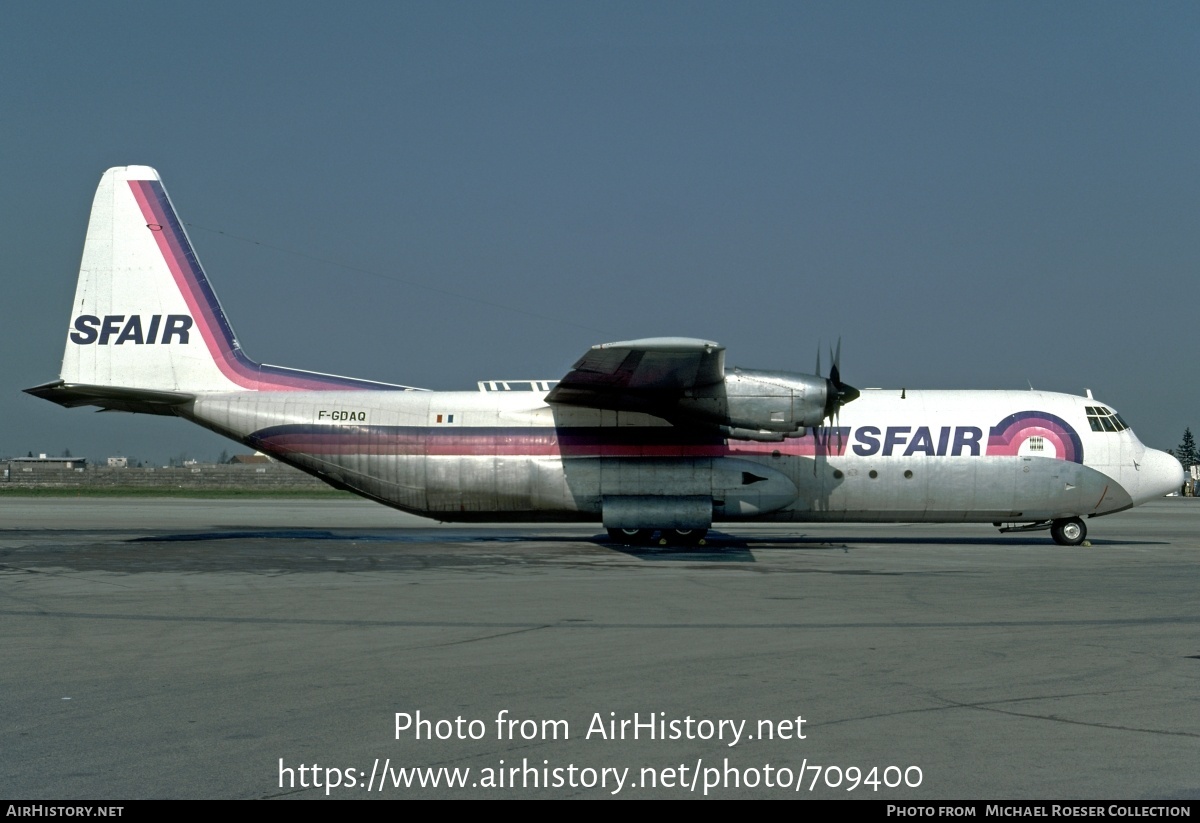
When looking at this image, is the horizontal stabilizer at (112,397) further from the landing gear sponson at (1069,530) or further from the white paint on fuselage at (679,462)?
the landing gear sponson at (1069,530)

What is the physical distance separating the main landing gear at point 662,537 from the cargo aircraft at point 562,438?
0.09m

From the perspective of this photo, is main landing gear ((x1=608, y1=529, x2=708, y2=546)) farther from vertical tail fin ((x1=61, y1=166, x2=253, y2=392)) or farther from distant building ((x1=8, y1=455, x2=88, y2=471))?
distant building ((x1=8, y1=455, x2=88, y2=471))

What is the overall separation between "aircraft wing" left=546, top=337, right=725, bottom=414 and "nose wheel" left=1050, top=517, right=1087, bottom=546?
34.5 ft

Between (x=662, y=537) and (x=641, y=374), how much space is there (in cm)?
516

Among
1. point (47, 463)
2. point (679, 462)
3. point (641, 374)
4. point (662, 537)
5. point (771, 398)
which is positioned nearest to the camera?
point (641, 374)

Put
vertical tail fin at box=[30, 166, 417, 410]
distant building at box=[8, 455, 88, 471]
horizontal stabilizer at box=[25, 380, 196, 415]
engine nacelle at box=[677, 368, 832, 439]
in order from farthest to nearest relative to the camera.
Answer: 1. distant building at box=[8, 455, 88, 471]
2. vertical tail fin at box=[30, 166, 417, 410]
3. horizontal stabilizer at box=[25, 380, 196, 415]
4. engine nacelle at box=[677, 368, 832, 439]

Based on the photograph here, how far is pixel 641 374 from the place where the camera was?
22.4m

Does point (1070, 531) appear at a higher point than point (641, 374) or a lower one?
lower

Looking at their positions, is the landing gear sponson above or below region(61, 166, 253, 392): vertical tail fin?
below

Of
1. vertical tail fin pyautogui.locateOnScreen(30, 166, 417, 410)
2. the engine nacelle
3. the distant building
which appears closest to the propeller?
the engine nacelle

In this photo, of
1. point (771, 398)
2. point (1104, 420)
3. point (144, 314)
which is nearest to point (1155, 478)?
point (1104, 420)

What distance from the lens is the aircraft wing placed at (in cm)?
1978

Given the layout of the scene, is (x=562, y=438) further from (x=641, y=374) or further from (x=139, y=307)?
(x=139, y=307)
